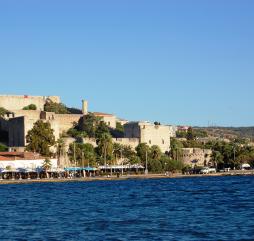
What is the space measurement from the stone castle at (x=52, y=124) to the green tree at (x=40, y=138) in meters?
1.52

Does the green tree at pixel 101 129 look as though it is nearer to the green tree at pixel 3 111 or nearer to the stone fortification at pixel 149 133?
the stone fortification at pixel 149 133

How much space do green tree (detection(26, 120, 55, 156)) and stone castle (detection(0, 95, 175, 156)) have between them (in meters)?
1.52

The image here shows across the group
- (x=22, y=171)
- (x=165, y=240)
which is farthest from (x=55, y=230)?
(x=22, y=171)

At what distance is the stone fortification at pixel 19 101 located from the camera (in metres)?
99.1

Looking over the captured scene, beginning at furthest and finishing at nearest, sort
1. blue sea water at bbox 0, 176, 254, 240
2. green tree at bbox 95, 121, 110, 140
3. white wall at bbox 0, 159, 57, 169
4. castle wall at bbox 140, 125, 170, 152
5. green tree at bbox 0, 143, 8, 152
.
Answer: castle wall at bbox 140, 125, 170, 152, green tree at bbox 95, 121, 110, 140, green tree at bbox 0, 143, 8, 152, white wall at bbox 0, 159, 57, 169, blue sea water at bbox 0, 176, 254, 240

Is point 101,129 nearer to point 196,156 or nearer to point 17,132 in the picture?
point 17,132

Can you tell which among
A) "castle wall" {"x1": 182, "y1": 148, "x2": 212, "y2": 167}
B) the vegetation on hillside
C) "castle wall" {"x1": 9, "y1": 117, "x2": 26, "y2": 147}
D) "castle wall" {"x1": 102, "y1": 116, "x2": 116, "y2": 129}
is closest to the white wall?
"castle wall" {"x1": 9, "y1": 117, "x2": 26, "y2": 147}

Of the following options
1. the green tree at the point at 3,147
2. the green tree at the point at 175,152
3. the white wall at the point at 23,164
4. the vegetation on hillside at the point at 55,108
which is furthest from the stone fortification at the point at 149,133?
the white wall at the point at 23,164

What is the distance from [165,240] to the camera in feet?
85.7

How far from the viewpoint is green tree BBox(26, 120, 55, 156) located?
83.3 meters

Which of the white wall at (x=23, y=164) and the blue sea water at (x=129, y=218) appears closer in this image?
the blue sea water at (x=129, y=218)

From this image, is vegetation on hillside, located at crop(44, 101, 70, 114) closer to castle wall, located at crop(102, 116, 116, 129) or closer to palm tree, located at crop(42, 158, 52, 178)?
castle wall, located at crop(102, 116, 116, 129)

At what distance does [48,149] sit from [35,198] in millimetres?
36168

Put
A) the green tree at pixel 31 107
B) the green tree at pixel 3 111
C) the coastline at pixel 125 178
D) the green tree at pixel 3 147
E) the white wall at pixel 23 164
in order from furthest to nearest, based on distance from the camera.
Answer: the green tree at pixel 31 107
the green tree at pixel 3 111
the green tree at pixel 3 147
the white wall at pixel 23 164
the coastline at pixel 125 178
